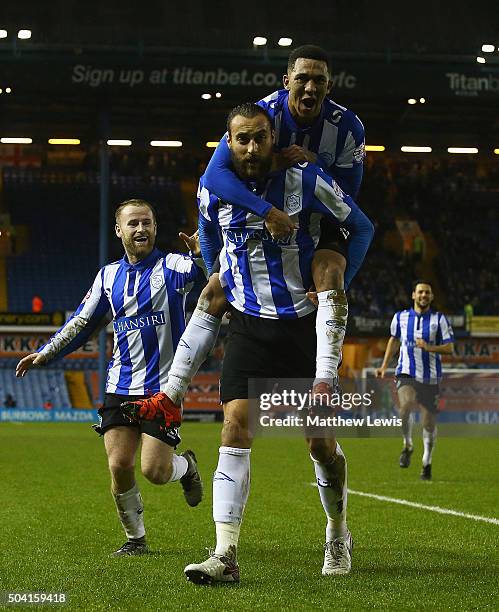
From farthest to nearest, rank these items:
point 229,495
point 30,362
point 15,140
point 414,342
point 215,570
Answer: point 15,140 → point 414,342 → point 30,362 → point 229,495 → point 215,570

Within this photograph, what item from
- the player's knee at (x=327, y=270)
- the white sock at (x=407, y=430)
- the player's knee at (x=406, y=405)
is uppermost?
the player's knee at (x=327, y=270)

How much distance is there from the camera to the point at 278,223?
184 inches

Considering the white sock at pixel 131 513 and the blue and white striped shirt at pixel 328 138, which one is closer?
the blue and white striped shirt at pixel 328 138

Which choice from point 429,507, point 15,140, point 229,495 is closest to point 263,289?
point 229,495

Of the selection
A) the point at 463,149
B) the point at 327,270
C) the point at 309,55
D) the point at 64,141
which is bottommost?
the point at 327,270

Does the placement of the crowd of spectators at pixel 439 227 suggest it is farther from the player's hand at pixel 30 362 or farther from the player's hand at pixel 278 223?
the player's hand at pixel 278 223

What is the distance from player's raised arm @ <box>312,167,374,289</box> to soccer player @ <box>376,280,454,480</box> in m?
7.40

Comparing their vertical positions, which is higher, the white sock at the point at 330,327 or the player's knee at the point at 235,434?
the white sock at the point at 330,327

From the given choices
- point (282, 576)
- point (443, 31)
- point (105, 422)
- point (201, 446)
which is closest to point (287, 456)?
A: point (201, 446)

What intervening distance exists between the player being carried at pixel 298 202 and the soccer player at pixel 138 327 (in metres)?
1.20

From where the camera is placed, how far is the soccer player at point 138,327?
20.5ft

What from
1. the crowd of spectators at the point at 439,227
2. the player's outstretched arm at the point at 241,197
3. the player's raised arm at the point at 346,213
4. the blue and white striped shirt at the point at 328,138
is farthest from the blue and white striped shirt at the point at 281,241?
the crowd of spectators at the point at 439,227

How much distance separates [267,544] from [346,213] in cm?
227

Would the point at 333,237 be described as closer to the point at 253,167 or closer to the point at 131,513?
the point at 253,167
